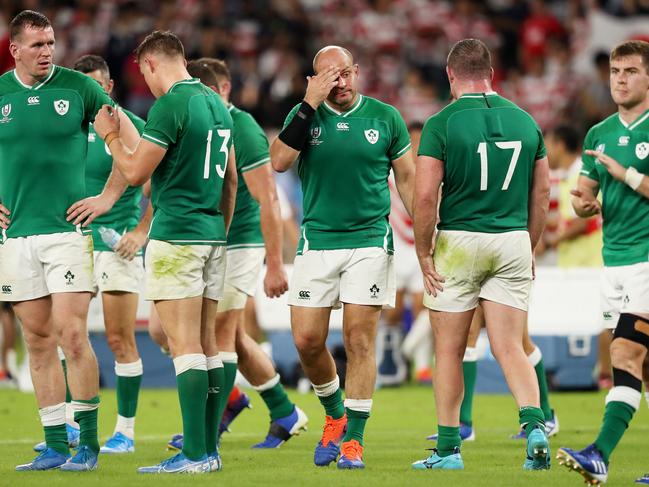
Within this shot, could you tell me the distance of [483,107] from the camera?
305 inches

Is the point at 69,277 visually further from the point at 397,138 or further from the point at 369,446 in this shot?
the point at 369,446

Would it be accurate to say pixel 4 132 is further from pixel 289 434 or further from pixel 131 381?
pixel 289 434

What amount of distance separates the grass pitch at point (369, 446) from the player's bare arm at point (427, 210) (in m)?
1.20

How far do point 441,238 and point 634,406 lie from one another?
164 centimetres

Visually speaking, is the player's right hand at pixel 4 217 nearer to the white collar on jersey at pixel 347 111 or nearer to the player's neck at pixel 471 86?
the white collar on jersey at pixel 347 111

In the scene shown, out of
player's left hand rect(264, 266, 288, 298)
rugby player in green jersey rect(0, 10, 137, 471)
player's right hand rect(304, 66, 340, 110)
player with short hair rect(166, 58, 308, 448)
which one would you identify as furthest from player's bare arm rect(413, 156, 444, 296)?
rugby player in green jersey rect(0, 10, 137, 471)

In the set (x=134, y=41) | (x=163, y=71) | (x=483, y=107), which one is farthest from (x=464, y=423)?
(x=134, y=41)

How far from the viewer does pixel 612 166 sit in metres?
7.77

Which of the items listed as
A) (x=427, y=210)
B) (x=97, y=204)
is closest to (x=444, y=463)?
(x=427, y=210)

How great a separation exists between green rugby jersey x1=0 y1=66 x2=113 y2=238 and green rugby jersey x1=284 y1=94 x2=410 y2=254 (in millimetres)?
1369

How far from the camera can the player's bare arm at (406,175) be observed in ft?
27.4

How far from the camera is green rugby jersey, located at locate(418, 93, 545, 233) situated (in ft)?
25.3

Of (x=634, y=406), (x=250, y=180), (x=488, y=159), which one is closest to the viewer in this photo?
(x=634, y=406)

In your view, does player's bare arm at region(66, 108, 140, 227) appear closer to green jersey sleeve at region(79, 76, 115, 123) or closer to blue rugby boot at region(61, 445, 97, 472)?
green jersey sleeve at region(79, 76, 115, 123)
